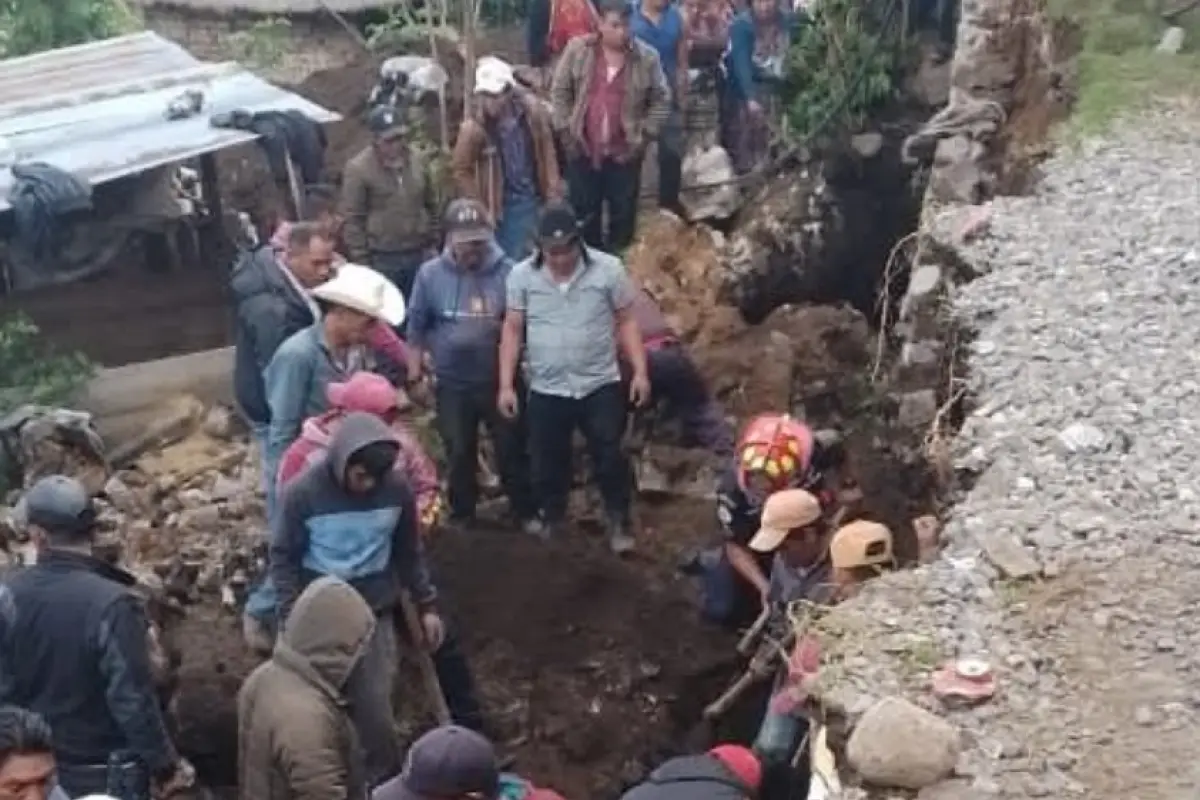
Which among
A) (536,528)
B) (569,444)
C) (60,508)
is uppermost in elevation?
(60,508)

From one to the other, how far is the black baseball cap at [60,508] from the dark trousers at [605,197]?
16.2ft

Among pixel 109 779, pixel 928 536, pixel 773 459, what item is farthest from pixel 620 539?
pixel 109 779

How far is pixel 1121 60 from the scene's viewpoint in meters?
10.6

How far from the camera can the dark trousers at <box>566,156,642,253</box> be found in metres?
10.7

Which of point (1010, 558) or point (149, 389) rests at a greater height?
point (1010, 558)

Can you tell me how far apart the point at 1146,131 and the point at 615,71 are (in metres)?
2.68

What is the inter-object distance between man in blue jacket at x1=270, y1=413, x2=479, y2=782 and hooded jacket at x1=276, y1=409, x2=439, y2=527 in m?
0.12

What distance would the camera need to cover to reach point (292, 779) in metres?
5.78

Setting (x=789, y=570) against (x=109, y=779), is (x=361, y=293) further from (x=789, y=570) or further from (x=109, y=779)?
(x=109, y=779)

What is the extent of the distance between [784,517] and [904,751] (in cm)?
181

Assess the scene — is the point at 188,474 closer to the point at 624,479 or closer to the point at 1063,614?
the point at 624,479

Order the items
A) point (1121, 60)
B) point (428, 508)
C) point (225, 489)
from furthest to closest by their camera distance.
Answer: point (1121, 60) < point (225, 489) < point (428, 508)

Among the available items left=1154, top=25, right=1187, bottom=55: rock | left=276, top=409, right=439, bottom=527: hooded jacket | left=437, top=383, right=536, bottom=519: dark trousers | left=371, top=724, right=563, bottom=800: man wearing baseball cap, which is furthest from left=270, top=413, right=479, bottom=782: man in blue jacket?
left=1154, top=25, right=1187, bottom=55: rock

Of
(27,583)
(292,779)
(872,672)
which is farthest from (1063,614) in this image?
(27,583)
